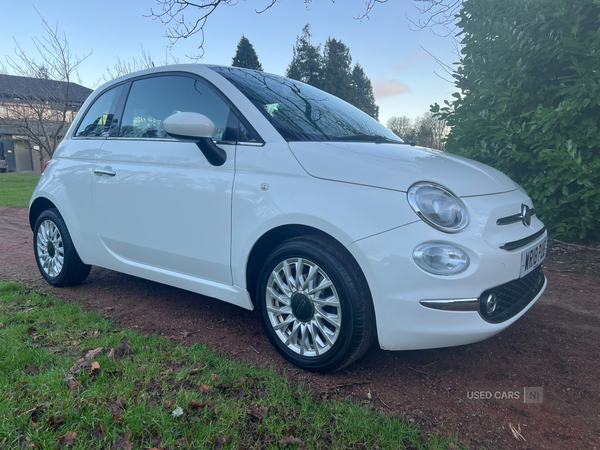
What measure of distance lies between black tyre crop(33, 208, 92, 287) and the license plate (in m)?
3.66

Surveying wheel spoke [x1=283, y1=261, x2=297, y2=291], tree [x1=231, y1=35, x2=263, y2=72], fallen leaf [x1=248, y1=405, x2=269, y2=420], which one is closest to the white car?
wheel spoke [x1=283, y1=261, x2=297, y2=291]

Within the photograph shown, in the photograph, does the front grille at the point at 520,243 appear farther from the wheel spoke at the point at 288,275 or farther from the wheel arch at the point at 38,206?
the wheel arch at the point at 38,206

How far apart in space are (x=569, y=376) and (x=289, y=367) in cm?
167

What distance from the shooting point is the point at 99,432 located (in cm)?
190

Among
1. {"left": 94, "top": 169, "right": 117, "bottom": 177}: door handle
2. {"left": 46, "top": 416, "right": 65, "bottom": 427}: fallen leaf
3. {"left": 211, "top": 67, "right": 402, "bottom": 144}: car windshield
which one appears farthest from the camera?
{"left": 94, "top": 169, "right": 117, "bottom": 177}: door handle

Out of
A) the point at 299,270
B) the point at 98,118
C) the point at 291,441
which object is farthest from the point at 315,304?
the point at 98,118

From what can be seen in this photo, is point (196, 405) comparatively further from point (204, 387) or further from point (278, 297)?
point (278, 297)

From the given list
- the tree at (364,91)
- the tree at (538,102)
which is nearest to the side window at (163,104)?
the tree at (538,102)

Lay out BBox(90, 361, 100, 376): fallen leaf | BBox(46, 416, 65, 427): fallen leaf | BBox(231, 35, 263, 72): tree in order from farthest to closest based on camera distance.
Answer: BBox(231, 35, 263, 72): tree → BBox(90, 361, 100, 376): fallen leaf → BBox(46, 416, 65, 427): fallen leaf

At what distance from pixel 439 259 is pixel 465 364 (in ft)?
3.12

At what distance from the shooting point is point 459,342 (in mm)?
2186

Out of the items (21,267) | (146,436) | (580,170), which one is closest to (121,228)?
(146,436)

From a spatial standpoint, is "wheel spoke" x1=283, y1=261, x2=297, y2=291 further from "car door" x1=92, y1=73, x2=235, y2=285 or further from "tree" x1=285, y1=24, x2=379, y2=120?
"tree" x1=285, y1=24, x2=379, y2=120

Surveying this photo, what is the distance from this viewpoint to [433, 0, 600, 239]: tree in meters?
4.78
